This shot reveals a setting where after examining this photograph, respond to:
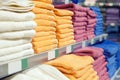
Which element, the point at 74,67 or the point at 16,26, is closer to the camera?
the point at 16,26

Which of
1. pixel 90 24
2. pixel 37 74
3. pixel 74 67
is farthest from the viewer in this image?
pixel 90 24

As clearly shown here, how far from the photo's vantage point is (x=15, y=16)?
1361 millimetres

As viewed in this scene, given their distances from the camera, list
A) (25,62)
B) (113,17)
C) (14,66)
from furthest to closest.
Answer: (113,17)
(25,62)
(14,66)

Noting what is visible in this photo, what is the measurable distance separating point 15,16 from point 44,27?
403 millimetres

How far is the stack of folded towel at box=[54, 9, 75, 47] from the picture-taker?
2045 mm

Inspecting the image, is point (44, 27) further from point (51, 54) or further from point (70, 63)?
point (70, 63)

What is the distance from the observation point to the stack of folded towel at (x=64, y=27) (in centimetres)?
204

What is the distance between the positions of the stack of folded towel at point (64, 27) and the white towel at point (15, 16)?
53 cm

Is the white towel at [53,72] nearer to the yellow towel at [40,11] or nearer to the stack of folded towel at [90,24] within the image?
the yellow towel at [40,11]

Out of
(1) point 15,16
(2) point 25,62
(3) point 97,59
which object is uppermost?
(1) point 15,16

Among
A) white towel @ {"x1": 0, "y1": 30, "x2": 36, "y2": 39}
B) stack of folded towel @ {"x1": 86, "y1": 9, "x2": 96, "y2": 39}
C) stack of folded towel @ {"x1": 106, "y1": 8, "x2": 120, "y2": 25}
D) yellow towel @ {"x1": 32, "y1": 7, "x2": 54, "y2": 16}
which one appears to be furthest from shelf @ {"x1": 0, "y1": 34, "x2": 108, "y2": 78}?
stack of folded towel @ {"x1": 106, "y1": 8, "x2": 120, "y2": 25}

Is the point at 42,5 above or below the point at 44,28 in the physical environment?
above

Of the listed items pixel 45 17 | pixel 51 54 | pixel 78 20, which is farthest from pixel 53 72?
pixel 78 20

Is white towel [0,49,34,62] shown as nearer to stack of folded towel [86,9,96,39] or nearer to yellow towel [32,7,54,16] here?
yellow towel [32,7,54,16]
